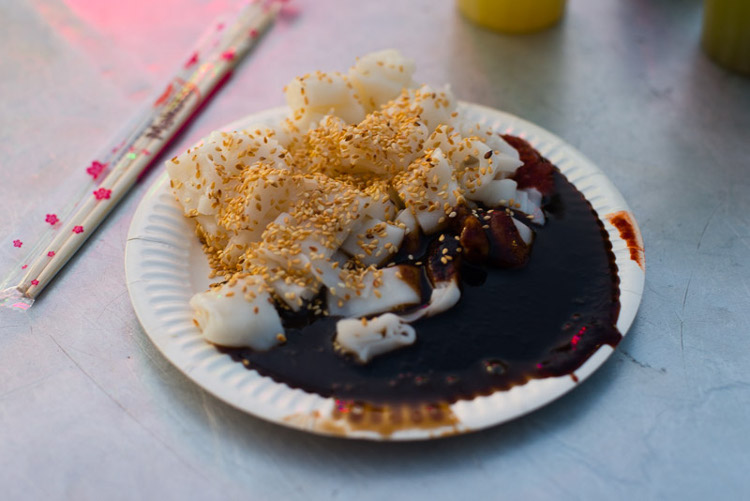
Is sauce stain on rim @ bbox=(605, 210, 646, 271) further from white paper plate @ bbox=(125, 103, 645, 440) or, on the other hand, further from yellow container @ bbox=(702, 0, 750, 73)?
yellow container @ bbox=(702, 0, 750, 73)

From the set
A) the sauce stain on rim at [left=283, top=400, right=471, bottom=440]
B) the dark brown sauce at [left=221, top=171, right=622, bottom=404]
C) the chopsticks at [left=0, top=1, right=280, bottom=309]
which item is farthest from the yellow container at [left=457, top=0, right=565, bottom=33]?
the sauce stain on rim at [left=283, top=400, right=471, bottom=440]

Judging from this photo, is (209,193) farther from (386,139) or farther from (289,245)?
(386,139)

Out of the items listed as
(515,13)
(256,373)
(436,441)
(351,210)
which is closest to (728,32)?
(515,13)

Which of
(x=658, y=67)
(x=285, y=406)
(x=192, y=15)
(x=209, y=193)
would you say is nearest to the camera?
(x=285, y=406)

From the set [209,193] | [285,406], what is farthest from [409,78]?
[285,406]

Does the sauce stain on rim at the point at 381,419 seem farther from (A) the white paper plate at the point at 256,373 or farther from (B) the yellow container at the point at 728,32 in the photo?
(B) the yellow container at the point at 728,32

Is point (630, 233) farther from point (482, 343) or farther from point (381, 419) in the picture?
point (381, 419)
